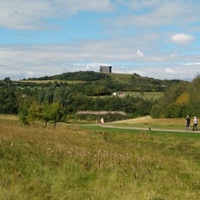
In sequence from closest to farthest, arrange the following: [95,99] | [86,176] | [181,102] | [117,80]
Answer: [86,176] → [181,102] → [95,99] → [117,80]

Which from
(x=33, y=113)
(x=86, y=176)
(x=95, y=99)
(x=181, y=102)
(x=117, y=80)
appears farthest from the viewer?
(x=117, y=80)

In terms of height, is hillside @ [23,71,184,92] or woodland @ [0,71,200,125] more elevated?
hillside @ [23,71,184,92]

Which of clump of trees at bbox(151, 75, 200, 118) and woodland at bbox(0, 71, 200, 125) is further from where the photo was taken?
clump of trees at bbox(151, 75, 200, 118)

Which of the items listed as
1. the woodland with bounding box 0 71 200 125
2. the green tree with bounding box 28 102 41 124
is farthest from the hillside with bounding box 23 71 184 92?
the green tree with bounding box 28 102 41 124

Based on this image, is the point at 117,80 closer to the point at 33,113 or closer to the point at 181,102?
the point at 181,102

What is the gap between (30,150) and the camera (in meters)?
10.5

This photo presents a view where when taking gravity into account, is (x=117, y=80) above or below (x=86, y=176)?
above

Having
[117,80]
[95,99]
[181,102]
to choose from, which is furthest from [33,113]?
[117,80]

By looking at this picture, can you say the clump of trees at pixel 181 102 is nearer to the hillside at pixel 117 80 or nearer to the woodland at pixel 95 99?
the woodland at pixel 95 99

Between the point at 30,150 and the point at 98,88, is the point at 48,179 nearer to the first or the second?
the point at 30,150

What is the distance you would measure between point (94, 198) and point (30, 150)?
4.43 metres

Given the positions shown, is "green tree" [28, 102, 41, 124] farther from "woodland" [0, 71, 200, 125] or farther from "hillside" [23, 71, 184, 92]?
"hillside" [23, 71, 184, 92]

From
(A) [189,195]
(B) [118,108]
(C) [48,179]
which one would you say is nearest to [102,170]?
(C) [48,179]

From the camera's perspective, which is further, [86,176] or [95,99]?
[95,99]
